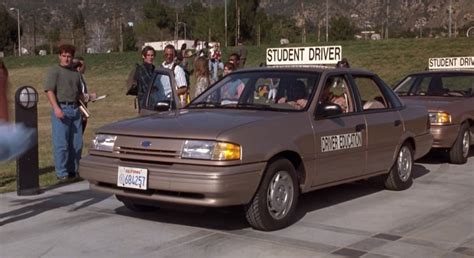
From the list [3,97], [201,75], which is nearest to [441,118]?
[201,75]

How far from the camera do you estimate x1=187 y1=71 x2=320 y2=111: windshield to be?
23.9 feet

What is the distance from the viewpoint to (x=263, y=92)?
7.62 metres

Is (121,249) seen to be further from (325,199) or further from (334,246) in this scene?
(325,199)

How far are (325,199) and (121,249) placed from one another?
9.74ft

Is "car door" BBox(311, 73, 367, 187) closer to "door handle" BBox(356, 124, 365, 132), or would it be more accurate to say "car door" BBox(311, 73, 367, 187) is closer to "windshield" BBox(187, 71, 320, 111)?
"door handle" BBox(356, 124, 365, 132)

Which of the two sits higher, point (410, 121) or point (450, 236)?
point (410, 121)

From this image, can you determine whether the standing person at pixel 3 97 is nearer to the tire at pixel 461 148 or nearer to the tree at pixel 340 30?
the tire at pixel 461 148

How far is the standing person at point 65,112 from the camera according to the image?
29.7ft

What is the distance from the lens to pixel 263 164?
631cm

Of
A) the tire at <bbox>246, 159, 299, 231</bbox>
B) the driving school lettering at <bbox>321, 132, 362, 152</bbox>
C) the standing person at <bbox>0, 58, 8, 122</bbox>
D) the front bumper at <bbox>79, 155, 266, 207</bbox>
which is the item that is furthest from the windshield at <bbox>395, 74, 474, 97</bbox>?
the standing person at <bbox>0, 58, 8, 122</bbox>

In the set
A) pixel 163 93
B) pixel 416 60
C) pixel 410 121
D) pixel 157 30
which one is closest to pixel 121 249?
pixel 163 93

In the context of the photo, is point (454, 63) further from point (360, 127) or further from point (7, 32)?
point (7, 32)

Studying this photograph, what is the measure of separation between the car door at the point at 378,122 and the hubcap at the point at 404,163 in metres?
0.30

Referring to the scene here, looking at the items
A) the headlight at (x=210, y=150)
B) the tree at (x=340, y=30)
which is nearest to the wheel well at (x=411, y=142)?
the headlight at (x=210, y=150)
